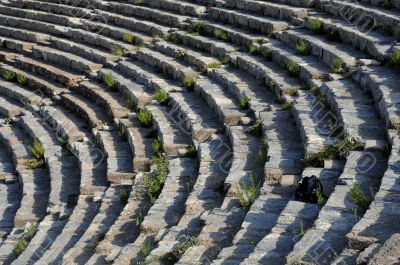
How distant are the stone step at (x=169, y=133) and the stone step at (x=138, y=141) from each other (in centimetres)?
22

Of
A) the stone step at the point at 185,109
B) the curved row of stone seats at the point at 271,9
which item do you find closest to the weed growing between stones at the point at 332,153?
the stone step at the point at 185,109

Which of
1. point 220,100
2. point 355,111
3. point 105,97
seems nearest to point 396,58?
point 355,111

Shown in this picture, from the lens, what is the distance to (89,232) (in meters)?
11.2

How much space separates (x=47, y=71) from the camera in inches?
774

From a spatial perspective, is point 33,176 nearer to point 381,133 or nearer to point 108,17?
point 381,133

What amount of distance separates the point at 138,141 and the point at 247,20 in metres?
4.70

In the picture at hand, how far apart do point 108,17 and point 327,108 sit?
10126 millimetres

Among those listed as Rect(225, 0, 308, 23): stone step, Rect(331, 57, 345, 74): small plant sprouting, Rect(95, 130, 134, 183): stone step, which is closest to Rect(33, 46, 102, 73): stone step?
Rect(225, 0, 308, 23): stone step

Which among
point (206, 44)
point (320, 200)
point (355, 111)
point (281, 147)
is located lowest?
point (320, 200)

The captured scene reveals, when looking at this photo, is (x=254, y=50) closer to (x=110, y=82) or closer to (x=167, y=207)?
(x=110, y=82)

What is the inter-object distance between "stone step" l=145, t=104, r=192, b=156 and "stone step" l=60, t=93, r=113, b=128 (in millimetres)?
977

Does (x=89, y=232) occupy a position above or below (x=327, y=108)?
below

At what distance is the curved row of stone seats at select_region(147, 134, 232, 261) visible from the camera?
9531mm

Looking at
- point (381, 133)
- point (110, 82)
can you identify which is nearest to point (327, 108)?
point (381, 133)
